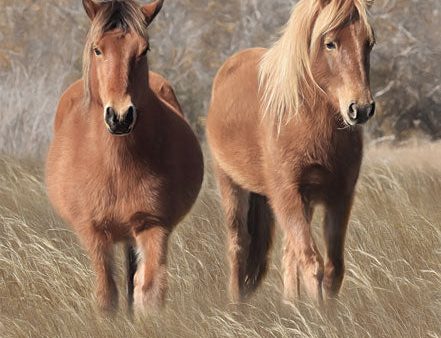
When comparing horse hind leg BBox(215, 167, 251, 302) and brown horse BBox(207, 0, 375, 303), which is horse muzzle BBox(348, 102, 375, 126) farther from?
horse hind leg BBox(215, 167, 251, 302)

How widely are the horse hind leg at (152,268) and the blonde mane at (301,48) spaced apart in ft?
2.96

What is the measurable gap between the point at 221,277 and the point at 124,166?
1501mm

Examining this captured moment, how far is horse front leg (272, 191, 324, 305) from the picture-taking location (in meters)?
5.31

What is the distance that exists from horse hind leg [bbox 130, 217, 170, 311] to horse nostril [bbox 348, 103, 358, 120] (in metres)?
1.06

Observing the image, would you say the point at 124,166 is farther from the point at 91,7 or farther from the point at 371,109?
the point at 371,109

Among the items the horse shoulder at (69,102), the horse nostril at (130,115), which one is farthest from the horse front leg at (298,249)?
the horse shoulder at (69,102)

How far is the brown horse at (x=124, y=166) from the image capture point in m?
4.98

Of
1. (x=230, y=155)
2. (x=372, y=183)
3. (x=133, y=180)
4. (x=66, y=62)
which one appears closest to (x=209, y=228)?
(x=230, y=155)

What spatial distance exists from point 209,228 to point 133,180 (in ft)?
6.78

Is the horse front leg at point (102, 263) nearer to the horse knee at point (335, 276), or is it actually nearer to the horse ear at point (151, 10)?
the horse ear at point (151, 10)

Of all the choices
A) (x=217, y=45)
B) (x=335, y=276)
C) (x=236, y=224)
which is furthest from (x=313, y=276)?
(x=217, y=45)

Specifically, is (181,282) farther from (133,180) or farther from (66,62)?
(66,62)

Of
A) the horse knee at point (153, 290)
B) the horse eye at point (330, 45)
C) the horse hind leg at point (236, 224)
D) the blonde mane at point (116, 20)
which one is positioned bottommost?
the horse knee at point (153, 290)

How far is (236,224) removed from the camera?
21.7 feet
